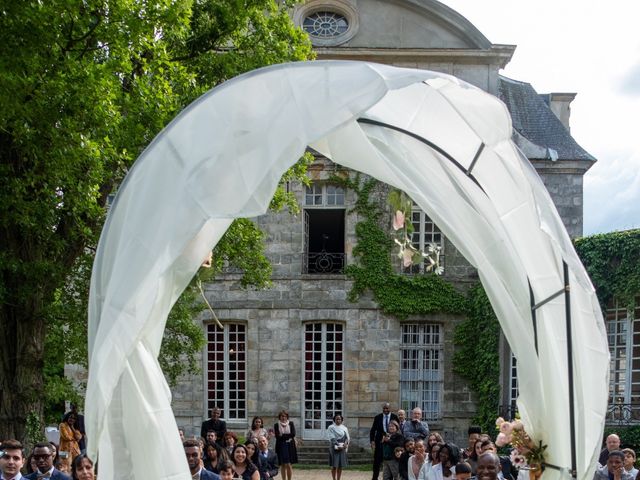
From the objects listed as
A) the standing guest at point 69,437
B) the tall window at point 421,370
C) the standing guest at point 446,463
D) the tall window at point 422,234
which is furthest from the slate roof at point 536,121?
the standing guest at point 446,463

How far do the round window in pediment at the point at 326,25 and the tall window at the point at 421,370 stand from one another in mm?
7661

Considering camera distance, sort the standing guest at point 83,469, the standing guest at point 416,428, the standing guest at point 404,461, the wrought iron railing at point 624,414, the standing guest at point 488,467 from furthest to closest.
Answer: the wrought iron railing at point 624,414 < the standing guest at point 416,428 < the standing guest at point 404,461 < the standing guest at point 83,469 < the standing guest at point 488,467

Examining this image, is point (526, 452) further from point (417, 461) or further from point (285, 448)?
point (285, 448)

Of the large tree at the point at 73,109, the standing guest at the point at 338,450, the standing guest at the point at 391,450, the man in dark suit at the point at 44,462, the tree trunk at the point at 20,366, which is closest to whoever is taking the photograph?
the man in dark suit at the point at 44,462

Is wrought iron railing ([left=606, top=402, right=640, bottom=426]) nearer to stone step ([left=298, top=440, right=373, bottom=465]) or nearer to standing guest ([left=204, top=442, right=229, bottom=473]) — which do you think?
stone step ([left=298, top=440, right=373, bottom=465])

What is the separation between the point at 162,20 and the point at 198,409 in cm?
1523

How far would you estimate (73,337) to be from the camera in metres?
19.6

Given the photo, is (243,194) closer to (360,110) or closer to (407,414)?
(360,110)

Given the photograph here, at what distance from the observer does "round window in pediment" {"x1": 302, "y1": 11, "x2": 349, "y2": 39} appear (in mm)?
28984

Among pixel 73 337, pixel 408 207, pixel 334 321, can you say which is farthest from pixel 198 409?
pixel 408 207

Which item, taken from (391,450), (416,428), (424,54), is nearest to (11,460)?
(391,450)

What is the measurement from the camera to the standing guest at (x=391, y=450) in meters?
20.6

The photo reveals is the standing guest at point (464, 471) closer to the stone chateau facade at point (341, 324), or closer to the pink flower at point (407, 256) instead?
the pink flower at point (407, 256)

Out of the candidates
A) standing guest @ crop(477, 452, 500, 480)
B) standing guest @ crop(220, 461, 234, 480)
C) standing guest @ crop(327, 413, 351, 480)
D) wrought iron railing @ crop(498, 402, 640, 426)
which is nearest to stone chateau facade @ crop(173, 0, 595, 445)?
wrought iron railing @ crop(498, 402, 640, 426)
